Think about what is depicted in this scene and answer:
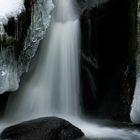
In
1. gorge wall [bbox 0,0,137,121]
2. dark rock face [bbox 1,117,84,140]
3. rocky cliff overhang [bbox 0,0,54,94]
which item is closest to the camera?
dark rock face [bbox 1,117,84,140]

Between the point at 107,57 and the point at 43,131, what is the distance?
432 cm

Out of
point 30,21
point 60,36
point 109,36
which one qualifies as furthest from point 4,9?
point 109,36

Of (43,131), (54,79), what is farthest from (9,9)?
(54,79)

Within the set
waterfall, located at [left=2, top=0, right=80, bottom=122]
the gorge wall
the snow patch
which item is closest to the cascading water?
waterfall, located at [left=2, top=0, right=80, bottom=122]

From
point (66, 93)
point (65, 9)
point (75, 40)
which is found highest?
point (65, 9)

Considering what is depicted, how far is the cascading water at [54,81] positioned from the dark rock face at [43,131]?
1.98m

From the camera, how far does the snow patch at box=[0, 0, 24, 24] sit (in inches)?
434

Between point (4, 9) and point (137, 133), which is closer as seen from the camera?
point (4, 9)

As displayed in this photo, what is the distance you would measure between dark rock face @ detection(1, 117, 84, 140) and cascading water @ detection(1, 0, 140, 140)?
6.48 ft

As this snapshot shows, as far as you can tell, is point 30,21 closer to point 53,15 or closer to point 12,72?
point 12,72

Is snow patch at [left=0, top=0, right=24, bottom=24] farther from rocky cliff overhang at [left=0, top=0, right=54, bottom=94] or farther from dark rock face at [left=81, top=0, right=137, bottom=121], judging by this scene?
dark rock face at [left=81, top=0, right=137, bottom=121]

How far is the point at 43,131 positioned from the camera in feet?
36.2

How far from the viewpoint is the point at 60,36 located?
14.3 m

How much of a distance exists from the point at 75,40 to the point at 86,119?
2522 mm
